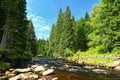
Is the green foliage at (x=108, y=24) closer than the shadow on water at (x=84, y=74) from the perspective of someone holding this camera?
No

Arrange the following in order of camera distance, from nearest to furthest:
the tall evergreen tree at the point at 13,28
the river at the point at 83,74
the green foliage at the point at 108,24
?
1. the river at the point at 83,74
2. the tall evergreen tree at the point at 13,28
3. the green foliage at the point at 108,24

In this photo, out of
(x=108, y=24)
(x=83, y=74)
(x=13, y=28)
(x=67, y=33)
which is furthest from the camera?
(x=67, y=33)

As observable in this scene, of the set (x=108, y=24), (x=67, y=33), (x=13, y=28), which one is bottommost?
(x=13, y=28)

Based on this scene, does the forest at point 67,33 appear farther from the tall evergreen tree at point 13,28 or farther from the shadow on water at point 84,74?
the shadow on water at point 84,74

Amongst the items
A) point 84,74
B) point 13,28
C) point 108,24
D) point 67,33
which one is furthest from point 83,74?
point 67,33

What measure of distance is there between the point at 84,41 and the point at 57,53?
14.7 meters

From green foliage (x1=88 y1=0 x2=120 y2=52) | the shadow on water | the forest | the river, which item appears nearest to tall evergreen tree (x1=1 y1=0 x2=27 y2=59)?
the forest

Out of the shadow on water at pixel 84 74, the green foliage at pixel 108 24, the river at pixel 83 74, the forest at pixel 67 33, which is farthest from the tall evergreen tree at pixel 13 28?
the green foliage at pixel 108 24

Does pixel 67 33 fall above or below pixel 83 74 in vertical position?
above

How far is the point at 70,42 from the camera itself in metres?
70.8

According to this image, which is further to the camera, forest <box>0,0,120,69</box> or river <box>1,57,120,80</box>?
forest <box>0,0,120,69</box>

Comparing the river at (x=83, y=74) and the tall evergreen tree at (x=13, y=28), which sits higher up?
the tall evergreen tree at (x=13, y=28)

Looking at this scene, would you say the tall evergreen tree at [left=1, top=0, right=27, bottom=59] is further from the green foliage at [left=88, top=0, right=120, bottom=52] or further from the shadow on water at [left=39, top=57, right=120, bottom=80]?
the green foliage at [left=88, top=0, right=120, bottom=52]

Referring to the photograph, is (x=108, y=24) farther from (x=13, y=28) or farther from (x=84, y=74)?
(x=84, y=74)
